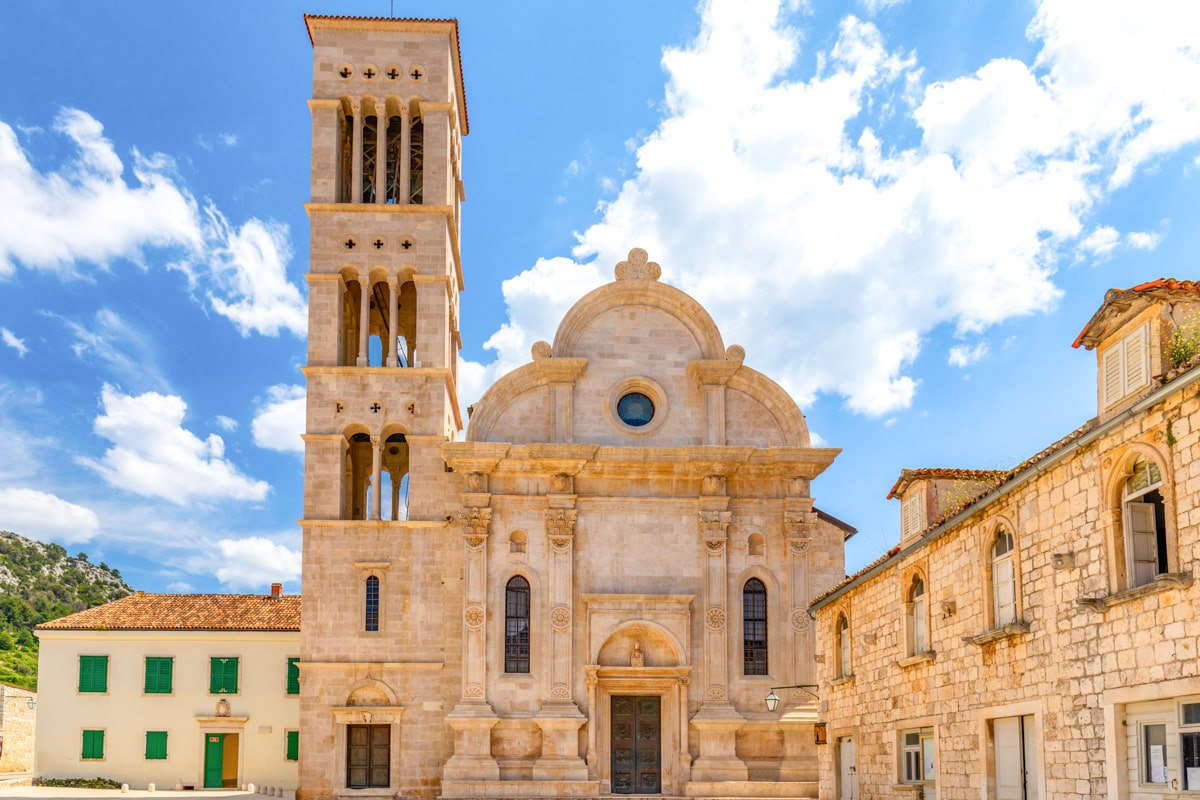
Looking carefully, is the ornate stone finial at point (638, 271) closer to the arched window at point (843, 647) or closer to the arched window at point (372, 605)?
the arched window at point (372, 605)

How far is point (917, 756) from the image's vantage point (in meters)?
19.2

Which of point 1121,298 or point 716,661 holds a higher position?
point 1121,298

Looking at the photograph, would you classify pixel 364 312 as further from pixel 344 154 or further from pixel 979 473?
pixel 979 473

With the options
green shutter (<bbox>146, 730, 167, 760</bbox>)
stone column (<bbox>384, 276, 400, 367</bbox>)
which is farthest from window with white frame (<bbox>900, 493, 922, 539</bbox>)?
green shutter (<bbox>146, 730, 167, 760</bbox>)

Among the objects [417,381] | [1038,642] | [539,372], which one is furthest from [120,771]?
[1038,642]

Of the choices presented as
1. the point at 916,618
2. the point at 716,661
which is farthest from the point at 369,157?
the point at 916,618

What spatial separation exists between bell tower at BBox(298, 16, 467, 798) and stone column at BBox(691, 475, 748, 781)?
671 centimetres

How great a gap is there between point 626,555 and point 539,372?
17.4 ft

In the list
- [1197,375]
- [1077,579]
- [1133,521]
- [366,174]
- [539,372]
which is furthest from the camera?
[366,174]

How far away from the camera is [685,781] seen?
31.5 metres

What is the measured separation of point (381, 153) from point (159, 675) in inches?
686

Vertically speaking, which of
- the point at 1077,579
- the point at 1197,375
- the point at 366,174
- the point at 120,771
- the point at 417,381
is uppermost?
the point at 366,174

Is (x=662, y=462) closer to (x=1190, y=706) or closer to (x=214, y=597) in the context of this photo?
(x=214, y=597)

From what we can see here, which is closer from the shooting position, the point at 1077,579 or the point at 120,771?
the point at 1077,579
